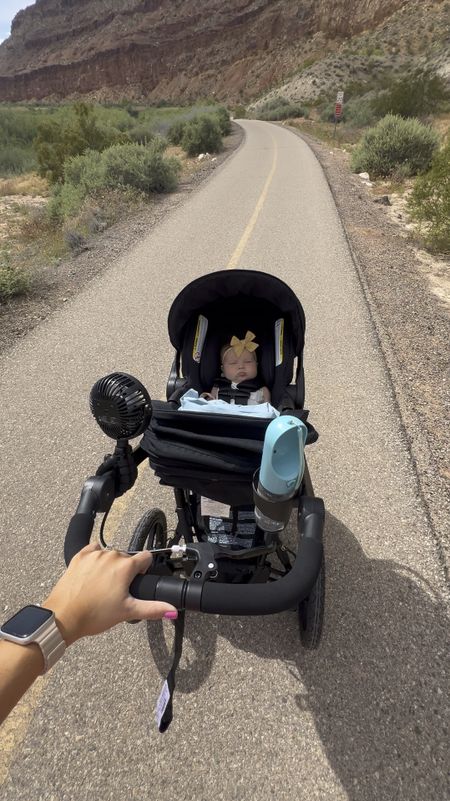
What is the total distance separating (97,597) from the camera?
1.08 meters

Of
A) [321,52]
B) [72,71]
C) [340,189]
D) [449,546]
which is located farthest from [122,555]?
[72,71]

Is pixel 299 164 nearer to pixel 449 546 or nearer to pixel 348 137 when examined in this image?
pixel 348 137

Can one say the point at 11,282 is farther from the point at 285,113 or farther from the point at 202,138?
the point at 285,113

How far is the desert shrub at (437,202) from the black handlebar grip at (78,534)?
875 cm

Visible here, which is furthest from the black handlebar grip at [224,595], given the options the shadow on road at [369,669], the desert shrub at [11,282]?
the desert shrub at [11,282]

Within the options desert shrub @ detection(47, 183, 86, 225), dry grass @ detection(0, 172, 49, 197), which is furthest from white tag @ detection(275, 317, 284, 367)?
dry grass @ detection(0, 172, 49, 197)

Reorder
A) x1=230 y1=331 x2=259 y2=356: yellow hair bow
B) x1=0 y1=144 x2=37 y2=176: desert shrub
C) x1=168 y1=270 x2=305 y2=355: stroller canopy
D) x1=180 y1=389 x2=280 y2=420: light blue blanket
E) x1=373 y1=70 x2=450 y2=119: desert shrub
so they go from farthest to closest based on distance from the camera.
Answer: x1=0 y1=144 x2=37 y2=176: desert shrub, x1=373 y1=70 x2=450 y2=119: desert shrub, x1=230 y1=331 x2=259 y2=356: yellow hair bow, x1=168 y1=270 x2=305 y2=355: stroller canopy, x1=180 y1=389 x2=280 y2=420: light blue blanket

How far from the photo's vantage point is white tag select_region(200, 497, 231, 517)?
2.02 metres

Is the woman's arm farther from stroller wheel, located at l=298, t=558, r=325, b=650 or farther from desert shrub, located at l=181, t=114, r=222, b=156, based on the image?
desert shrub, located at l=181, t=114, r=222, b=156

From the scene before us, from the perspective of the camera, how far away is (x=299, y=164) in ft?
56.2

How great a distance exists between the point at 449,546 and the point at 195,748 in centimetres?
194

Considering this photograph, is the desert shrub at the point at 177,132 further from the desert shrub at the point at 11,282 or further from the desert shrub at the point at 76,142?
the desert shrub at the point at 11,282

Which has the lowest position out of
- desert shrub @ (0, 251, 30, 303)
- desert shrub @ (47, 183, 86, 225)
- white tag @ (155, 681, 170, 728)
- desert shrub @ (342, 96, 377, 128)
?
white tag @ (155, 681, 170, 728)

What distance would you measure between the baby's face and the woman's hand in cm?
177
